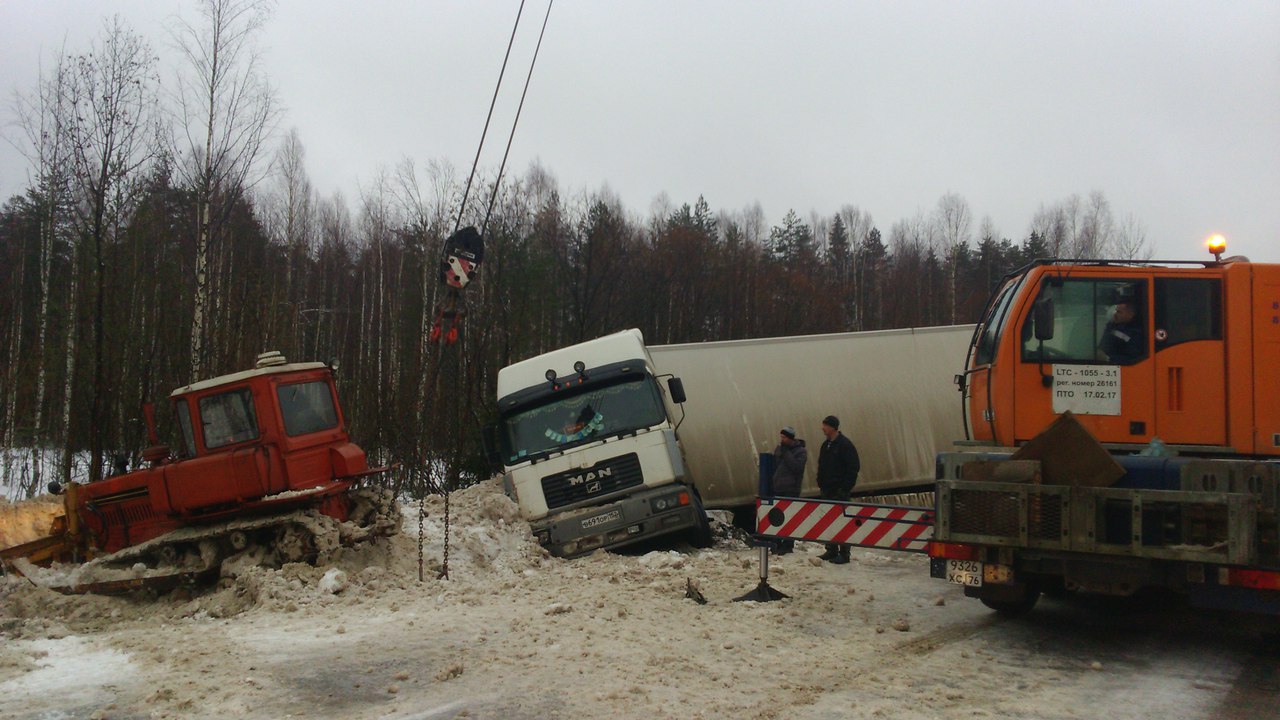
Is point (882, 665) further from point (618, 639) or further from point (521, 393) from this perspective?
point (521, 393)

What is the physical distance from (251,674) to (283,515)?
3871mm

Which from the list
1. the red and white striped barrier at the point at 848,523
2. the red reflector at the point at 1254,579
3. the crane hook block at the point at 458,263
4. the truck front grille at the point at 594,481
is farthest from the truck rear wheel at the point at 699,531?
the red reflector at the point at 1254,579

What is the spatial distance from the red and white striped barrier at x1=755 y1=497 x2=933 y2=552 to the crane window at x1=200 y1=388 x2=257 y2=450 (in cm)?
571

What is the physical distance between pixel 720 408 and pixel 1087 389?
315 inches

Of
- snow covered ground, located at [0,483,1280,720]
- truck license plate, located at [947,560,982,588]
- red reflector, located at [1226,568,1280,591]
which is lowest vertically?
snow covered ground, located at [0,483,1280,720]

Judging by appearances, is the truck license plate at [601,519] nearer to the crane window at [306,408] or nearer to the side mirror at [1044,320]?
the crane window at [306,408]

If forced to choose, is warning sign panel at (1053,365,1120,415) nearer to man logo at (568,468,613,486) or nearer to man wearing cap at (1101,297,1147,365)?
man wearing cap at (1101,297,1147,365)

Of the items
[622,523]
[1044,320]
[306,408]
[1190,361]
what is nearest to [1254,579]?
[1190,361]

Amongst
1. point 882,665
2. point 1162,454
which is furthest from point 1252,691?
point 882,665

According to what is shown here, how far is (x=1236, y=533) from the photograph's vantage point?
6516mm

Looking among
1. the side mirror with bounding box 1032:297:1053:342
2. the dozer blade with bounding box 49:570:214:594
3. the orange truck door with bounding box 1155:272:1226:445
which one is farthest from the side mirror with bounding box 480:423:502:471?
the orange truck door with bounding box 1155:272:1226:445

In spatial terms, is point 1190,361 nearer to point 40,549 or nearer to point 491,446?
point 491,446

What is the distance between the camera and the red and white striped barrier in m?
8.28

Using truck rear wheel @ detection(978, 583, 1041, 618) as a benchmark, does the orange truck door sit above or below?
above
